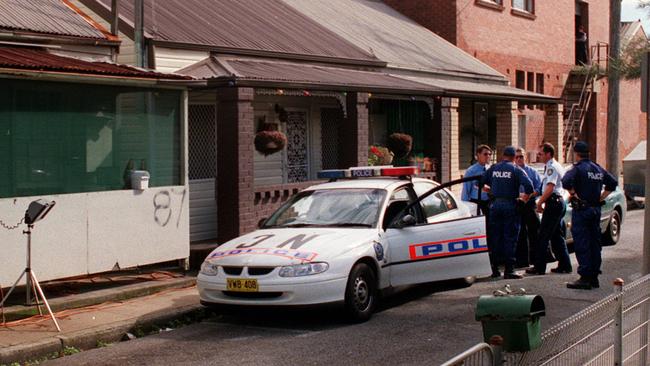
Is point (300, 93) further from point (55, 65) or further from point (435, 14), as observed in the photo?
point (435, 14)

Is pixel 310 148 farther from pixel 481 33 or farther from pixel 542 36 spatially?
pixel 542 36

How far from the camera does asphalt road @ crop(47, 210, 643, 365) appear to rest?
27.4 feet

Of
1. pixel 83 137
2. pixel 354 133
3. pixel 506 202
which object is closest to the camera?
pixel 83 137

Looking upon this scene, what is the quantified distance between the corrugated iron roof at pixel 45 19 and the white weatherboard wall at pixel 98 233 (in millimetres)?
2850

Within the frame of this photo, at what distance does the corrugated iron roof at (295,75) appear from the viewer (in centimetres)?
1451

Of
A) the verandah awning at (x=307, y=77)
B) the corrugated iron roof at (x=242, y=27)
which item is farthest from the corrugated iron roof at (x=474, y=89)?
the corrugated iron roof at (x=242, y=27)

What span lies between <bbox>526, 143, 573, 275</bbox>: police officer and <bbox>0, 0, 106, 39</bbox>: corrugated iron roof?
271 inches

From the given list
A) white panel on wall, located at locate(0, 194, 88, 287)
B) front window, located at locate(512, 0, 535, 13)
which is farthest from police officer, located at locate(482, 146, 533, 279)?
front window, located at locate(512, 0, 535, 13)

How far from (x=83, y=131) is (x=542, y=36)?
21.3 m

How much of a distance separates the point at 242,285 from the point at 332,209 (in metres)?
1.86

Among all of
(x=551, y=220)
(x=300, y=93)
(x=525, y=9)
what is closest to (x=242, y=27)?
(x=300, y=93)

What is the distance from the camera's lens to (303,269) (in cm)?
940

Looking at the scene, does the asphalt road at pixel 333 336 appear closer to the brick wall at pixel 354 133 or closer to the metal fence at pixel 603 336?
the metal fence at pixel 603 336

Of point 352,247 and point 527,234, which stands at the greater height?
point 352,247
